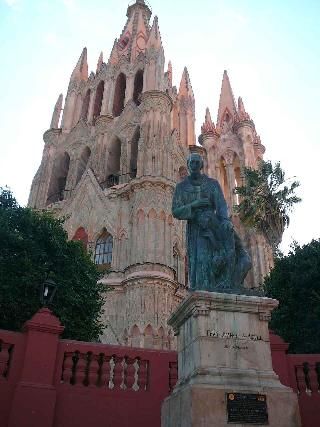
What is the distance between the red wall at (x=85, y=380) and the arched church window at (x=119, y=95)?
29.8m

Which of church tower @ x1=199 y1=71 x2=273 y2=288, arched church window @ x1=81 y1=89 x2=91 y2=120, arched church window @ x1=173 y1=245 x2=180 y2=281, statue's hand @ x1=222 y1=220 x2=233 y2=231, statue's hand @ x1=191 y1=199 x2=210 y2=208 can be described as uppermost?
arched church window @ x1=81 y1=89 x2=91 y2=120

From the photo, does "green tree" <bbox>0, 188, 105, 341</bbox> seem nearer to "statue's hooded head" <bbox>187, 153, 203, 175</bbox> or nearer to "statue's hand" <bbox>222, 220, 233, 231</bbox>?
"statue's hooded head" <bbox>187, 153, 203, 175</bbox>

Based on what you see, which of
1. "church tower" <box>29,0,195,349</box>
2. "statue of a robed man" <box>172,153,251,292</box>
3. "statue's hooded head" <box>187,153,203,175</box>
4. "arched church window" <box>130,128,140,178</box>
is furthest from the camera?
"arched church window" <box>130,128,140,178</box>

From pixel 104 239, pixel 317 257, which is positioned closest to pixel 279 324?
pixel 317 257

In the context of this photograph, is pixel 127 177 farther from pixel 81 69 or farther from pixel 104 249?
A: pixel 81 69

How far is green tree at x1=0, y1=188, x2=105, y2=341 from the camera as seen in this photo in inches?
522

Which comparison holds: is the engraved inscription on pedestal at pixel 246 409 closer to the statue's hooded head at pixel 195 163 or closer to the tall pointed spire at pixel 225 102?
the statue's hooded head at pixel 195 163

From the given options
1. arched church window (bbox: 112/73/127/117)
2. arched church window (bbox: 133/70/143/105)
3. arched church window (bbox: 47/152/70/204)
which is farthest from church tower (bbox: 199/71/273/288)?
arched church window (bbox: 47/152/70/204)

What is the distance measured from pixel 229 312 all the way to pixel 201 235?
159 cm

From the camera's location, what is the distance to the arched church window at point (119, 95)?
36.9 m

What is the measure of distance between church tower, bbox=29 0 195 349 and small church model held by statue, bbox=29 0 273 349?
7 centimetres

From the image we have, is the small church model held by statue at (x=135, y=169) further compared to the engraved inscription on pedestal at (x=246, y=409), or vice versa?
the small church model held by statue at (x=135, y=169)

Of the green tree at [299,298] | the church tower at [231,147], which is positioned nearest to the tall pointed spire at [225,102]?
the church tower at [231,147]

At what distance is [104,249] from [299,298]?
562 inches
